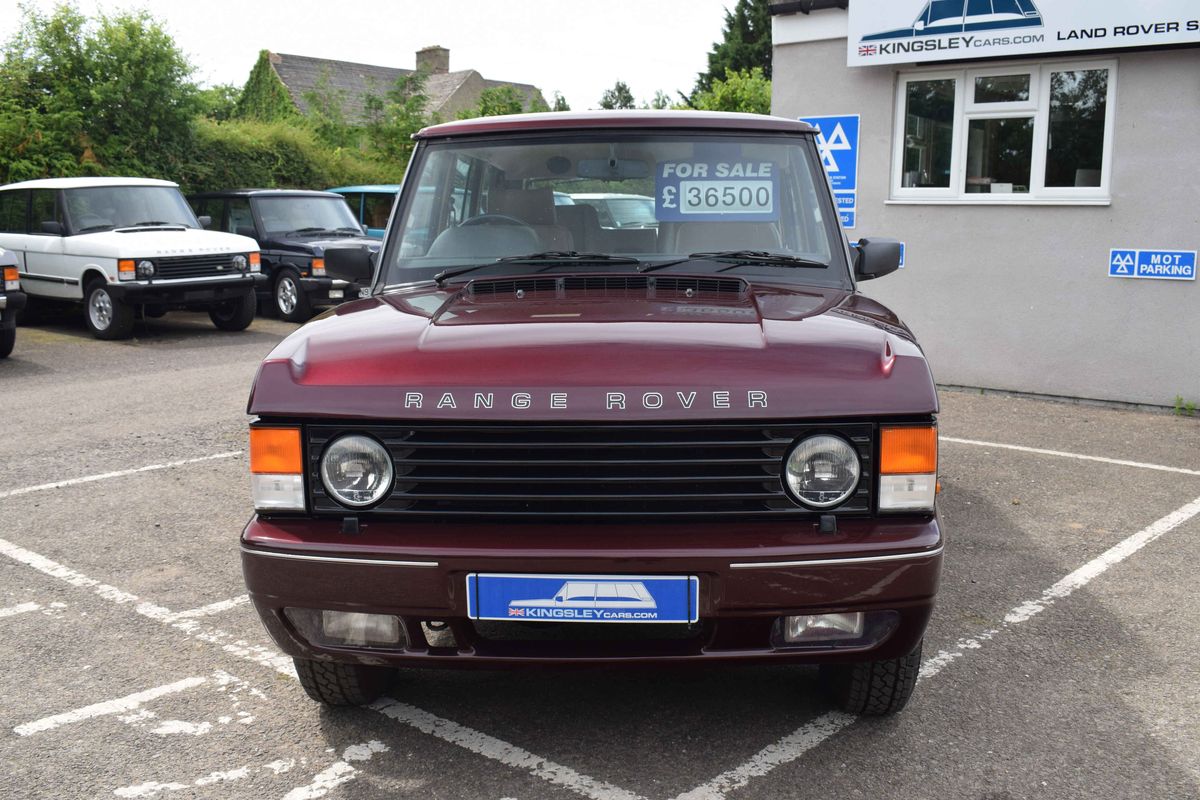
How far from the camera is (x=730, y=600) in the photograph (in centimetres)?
279

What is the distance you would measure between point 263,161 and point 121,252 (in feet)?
27.2

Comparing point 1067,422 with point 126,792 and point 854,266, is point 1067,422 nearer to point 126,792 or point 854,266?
point 854,266

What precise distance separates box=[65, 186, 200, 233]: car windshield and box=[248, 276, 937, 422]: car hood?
12.1 metres

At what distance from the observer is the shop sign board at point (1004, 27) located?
8688 mm

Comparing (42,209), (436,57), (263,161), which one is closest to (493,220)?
(42,209)

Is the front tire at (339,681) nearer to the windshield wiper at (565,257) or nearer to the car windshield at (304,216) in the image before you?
the windshield wiper at (565,257)

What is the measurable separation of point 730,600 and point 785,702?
93 centimetres

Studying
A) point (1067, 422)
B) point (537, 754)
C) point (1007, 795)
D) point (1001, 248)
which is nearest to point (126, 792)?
point (537, 754)

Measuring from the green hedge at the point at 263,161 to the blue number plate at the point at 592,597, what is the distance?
18.2 meters

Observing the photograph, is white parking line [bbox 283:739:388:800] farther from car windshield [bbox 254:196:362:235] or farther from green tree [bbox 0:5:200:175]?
green tree [bbox 0:5:200:175]

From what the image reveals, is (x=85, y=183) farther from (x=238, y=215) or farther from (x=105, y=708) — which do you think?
(x=105, y=708)

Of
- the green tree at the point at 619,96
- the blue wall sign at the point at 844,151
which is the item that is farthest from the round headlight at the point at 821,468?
the green tree at the point at 619,96

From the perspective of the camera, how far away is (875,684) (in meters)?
3.34

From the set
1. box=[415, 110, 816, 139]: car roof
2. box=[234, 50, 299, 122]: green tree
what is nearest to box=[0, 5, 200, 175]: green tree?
box=[415, 110, 816, 139]: car roof
